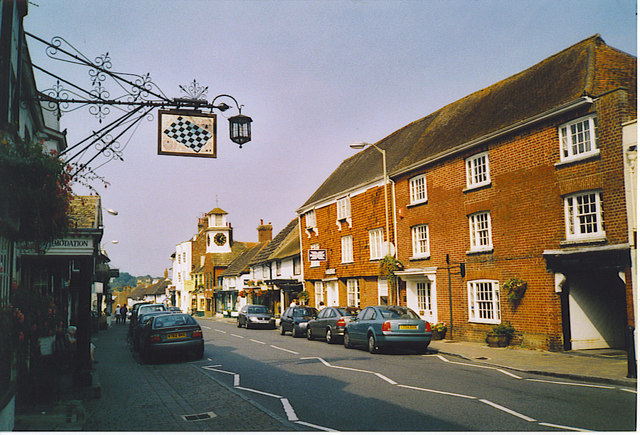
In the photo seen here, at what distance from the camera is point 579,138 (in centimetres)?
1644

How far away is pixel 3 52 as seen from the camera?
7.63 m

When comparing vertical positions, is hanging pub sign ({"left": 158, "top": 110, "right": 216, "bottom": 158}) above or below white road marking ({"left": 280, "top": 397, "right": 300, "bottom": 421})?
above

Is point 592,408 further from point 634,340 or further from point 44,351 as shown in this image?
point 44,351

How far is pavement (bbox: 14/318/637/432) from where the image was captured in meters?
8.09

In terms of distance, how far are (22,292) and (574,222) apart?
14.8m

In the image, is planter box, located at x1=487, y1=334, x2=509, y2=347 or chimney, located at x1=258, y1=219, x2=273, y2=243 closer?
planter box, located at x1=487, y1=334, x2=509, y2=347

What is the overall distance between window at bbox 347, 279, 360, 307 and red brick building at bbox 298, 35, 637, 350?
2974mm

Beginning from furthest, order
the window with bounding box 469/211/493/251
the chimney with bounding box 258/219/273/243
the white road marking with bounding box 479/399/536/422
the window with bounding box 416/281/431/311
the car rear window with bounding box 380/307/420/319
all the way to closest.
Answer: the chimney with bounding box 258/219/273/243 < the window with bounding box 416/281/431/311 < the window with bounding box 469/211/493/251 < the car rear window with bounding box 380/307/420/319 < the white road marking with bounding box 479/399/536/422

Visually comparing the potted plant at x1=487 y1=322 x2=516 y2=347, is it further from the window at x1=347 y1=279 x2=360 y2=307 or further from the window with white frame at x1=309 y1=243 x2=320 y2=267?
the window with white frame at x1=309 y1=243 x2=320 y2=267

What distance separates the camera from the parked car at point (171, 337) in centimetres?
1677

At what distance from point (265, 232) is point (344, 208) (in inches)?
1105

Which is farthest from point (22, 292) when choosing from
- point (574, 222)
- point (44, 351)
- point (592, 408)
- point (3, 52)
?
point (574, 222)

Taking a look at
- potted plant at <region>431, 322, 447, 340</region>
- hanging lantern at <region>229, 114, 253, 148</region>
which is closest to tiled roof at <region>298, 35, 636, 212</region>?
potted plant at <region>431, 322, 447, 340</region>

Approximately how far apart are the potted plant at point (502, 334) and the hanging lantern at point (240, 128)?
12.6 meters
